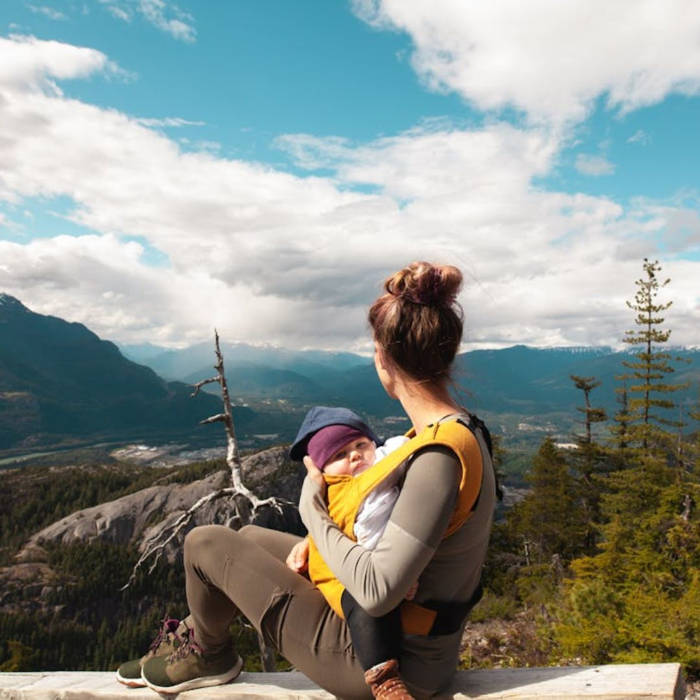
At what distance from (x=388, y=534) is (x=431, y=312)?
1013mm

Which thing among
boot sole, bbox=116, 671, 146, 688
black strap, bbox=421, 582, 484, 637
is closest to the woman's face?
black strap, bbox=421, 582, 484, 637

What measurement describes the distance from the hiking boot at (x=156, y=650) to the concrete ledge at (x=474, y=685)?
0.05 metres

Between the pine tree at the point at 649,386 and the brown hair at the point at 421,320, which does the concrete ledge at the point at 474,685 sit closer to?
the brown hair at the point at 421,320

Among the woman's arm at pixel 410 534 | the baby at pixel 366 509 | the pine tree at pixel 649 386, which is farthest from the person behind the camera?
the pine tree at pixel 649 386

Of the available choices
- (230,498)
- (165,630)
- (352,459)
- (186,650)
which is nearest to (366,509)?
(352,459)

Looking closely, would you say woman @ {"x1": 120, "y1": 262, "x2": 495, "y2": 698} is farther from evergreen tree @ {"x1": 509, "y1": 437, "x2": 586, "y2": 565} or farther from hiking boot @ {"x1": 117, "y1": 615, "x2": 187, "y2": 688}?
evergreen tree @ {"x1": 509, "y1": 437, "x2": 586, "y2": 565}

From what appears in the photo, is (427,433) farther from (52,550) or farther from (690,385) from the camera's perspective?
(52,550)

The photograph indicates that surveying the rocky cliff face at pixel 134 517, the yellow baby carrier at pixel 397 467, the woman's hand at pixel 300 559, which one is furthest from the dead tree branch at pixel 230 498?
the rocky cliff face at pixel 134 517

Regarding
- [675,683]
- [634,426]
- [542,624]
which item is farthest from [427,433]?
[634,426]

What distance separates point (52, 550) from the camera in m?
81.7

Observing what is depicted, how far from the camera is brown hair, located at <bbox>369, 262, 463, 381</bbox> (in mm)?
2297

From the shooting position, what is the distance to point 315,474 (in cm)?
259

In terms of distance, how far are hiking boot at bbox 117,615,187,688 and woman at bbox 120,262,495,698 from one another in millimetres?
88

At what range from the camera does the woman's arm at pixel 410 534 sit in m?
1.97
